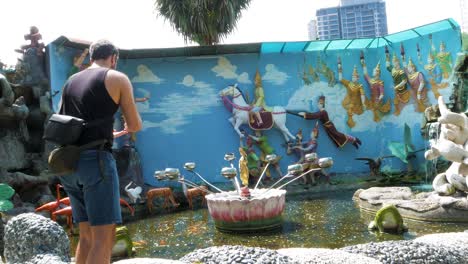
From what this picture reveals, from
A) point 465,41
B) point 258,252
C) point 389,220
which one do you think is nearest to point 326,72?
point 465,41

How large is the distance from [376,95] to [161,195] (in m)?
6.22

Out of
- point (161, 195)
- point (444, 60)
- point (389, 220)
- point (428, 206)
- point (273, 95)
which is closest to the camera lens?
point (389, 220)

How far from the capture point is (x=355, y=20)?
5253 centimetres

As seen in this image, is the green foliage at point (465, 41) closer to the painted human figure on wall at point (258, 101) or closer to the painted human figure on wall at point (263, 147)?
the painted human figure on wall at point (258, 101)

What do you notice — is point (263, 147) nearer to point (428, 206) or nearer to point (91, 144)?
point (428, 206)

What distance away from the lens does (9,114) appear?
27.8 feet

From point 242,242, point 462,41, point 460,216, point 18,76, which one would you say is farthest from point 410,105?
point 18,76

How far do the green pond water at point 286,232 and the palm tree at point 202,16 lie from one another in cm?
590

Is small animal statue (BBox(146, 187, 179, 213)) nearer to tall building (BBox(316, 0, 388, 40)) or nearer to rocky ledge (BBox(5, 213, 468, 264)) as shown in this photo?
rocky ledge (BBox(5, 213, 468, 264))

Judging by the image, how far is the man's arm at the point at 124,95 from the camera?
2.24 m

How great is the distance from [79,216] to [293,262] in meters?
1.13

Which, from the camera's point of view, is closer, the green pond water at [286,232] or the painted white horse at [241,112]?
the green pond water at [286,232]

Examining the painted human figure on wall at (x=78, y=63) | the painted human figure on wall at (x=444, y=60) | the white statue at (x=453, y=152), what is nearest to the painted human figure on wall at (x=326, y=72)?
the painted human figure on wall at (x=444, y=60)

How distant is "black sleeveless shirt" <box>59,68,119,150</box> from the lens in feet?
7.37
